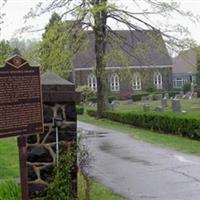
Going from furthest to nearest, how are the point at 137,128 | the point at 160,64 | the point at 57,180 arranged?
the point at 160,64
the point at 137,128
the point at 57,180

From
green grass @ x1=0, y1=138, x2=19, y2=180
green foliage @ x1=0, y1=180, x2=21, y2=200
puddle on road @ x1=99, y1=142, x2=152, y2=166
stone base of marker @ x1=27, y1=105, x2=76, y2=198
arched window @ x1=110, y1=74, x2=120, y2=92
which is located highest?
arched window @ x1=110, y1=74, x2=120, y2=92

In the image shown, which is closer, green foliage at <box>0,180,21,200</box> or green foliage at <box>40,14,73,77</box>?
green foliage at <box>0,180,21,200</box>

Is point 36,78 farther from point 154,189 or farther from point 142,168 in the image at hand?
point 142,168

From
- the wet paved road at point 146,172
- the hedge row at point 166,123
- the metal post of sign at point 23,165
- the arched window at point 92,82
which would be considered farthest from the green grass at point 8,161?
the arched window at point 92,82

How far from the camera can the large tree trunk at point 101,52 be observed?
35.0 meters

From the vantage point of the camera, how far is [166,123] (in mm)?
24062

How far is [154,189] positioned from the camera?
1013 centimetres

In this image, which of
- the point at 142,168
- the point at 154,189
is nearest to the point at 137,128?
the point at 142,168

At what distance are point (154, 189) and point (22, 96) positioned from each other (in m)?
4.07

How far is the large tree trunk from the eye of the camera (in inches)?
1379

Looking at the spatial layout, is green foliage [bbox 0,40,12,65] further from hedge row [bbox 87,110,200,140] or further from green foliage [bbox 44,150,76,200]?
green foliage [bbox 44,150,76,200]

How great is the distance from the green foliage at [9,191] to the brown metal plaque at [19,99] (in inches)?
49.6

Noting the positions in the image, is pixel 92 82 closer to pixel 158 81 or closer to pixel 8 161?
pixel 158 81

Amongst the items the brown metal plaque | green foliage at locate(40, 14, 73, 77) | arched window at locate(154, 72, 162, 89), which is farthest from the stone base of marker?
arched window at locate(154, 72, 162, 89)
